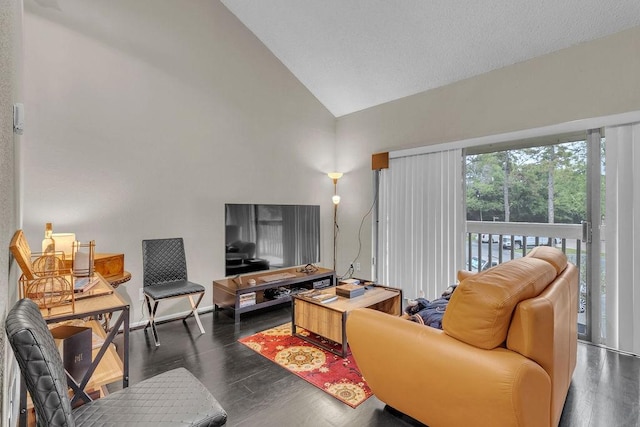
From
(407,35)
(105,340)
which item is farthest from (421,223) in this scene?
(105,340)

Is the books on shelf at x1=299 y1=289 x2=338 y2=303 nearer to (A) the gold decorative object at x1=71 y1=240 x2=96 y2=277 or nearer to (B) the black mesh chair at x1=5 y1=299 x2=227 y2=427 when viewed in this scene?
(B) the black mesh chair at x1=5 y1=299 x2=227 y2=427

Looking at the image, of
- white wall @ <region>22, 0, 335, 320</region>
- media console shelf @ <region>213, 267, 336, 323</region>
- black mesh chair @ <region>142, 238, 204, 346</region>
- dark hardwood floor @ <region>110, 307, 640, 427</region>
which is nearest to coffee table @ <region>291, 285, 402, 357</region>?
dark hardwood floor @ <region>110, 307, 640, 427</region>

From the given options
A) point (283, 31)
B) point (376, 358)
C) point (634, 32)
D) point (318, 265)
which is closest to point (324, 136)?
point (283, 31)

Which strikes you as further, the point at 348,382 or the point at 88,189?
the point at 88,189

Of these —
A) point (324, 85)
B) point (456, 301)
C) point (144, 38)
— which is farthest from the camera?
point (324, 85)

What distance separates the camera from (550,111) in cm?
297

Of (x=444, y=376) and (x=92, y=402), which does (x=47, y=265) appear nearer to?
(x=92, y=402)

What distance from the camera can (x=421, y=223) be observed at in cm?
413

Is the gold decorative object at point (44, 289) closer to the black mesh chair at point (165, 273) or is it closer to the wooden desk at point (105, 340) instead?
the wooden desk at point (105, 340)

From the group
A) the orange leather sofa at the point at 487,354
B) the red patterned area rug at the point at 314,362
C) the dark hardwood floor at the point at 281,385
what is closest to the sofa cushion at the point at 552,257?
the orange leather sofa at the point at 487,354

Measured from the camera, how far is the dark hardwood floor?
6.19 ft

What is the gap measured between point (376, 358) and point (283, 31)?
3.81 meters

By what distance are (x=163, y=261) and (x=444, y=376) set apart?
2835 mm

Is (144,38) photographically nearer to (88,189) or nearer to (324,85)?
(88,189)
